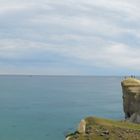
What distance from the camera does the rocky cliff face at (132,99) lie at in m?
77.3

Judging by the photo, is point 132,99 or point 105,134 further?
point 132,99

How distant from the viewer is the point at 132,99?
80062 mm

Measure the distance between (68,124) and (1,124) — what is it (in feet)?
45.5

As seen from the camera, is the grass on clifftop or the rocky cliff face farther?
the rocky cliff face

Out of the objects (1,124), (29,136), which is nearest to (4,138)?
(29,136)

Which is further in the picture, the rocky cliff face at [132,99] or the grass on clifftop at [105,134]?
the rocky cliff face at [132,99]

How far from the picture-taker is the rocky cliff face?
254 ft

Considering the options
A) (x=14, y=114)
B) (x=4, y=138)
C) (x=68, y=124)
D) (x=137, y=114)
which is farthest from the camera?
(x=14, y=114)

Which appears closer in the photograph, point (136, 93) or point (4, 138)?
point (4, 138)

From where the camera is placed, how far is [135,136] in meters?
42.4

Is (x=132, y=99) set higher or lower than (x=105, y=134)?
higher

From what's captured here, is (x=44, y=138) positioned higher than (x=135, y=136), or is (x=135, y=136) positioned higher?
(x=135, y=136)

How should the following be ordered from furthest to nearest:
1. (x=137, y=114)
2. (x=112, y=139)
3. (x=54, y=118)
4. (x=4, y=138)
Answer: (x=54, y=118)
(x=137, y=114)
(x=4, y=138)
(x=112, y=139)

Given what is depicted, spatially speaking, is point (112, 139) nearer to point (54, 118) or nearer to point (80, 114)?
point (54, 118)
